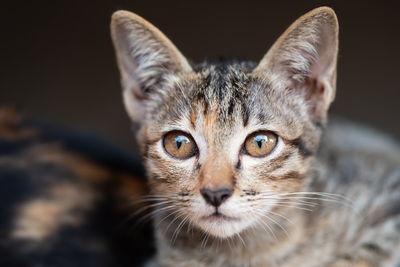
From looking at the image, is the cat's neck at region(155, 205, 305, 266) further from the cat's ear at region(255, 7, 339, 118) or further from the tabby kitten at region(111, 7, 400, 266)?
the cat's ear at region(255, 7, 339, 118)

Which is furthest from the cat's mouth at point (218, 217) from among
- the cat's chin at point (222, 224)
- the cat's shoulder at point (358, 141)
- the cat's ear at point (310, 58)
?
the cat's shoulder at point (358, 141)

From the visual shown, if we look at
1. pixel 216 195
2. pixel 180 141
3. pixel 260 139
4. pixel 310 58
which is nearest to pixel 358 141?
pixel 310 58

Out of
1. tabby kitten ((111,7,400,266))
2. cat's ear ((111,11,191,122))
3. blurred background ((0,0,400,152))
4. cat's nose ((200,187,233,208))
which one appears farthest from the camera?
blurred background ((0,0,400,152))

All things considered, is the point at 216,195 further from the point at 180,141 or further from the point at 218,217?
the point at 180,141

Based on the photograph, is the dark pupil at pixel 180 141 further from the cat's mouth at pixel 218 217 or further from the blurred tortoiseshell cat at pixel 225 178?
the cat's mouth at pixel 218 217

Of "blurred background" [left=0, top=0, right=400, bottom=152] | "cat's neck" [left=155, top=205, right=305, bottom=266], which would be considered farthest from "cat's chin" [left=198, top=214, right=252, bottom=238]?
"blurred background" [left=0, top=0, right=400, bottom=152]

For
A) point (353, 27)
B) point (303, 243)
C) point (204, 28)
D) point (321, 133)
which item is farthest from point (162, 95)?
point (353, 27)
